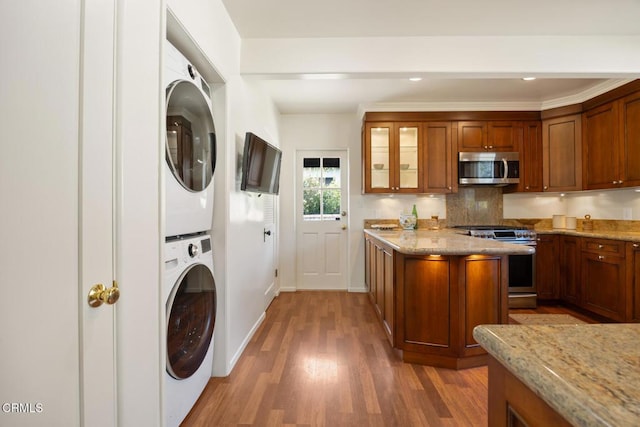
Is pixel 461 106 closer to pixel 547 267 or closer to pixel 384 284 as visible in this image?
pixel 547 267

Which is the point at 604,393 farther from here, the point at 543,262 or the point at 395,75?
the point at 543,262

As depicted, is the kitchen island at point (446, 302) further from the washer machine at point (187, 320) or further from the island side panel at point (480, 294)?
the washer machine at point (187, 320)

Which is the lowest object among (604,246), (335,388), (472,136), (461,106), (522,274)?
(335,388)

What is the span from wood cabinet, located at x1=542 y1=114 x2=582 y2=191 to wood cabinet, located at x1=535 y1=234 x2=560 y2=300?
716 mm

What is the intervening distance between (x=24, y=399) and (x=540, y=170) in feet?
15.8

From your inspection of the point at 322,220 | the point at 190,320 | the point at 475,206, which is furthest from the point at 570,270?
the point at 190,320

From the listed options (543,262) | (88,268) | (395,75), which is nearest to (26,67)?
(88,268)

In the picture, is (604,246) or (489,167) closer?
(604,246)

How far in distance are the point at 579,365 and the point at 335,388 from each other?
1718 mm

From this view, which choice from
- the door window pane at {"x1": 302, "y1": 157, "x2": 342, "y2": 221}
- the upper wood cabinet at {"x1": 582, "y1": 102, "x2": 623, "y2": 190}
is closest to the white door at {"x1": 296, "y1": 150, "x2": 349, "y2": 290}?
the door window pane at {"x1": 302, "y1": 157, "x2": 342, "y2": 221}

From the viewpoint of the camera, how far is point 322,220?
4328 millimetres

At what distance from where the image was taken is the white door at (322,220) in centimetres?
432

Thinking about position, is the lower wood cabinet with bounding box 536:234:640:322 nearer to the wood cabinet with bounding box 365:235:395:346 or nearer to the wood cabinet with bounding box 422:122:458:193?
the wood cabinet with bounding box 422:122:458:193

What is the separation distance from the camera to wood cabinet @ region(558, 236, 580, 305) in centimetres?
327
